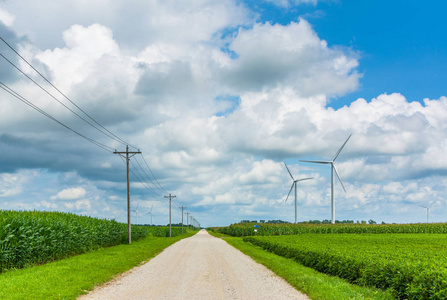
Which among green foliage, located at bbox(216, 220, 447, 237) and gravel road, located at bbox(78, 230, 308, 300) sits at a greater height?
gravel road, located at bbox(78, 230, 308, 300)

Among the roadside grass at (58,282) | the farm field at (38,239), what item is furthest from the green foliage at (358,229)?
the roadside grass at (58,282)

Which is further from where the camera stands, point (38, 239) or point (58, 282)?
point (38, 239)

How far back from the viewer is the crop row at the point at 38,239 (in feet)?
66.1

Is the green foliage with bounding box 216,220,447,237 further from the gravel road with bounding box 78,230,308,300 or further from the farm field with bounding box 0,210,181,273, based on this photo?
the gravel road with bounding box 78,230,308,300

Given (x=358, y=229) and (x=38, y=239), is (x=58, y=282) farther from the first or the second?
(x=358, y=229)

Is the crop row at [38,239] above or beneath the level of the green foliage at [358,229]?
above

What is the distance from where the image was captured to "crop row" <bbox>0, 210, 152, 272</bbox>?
66.1 feet

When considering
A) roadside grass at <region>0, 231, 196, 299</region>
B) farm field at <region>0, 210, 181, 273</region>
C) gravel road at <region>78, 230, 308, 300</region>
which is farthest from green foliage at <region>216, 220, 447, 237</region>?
roadside grass at <region>0, 231, 196, 299</region>

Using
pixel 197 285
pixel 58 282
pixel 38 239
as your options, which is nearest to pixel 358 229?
pixel 38 239

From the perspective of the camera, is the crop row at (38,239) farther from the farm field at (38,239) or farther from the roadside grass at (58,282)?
the roadside grass at (58,282)

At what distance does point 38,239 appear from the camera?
2303cm

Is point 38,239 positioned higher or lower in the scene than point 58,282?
higher

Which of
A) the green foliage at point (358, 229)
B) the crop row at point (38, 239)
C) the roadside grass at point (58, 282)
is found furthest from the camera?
the green foliage at point (358, 229)

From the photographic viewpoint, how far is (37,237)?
22719 mm
